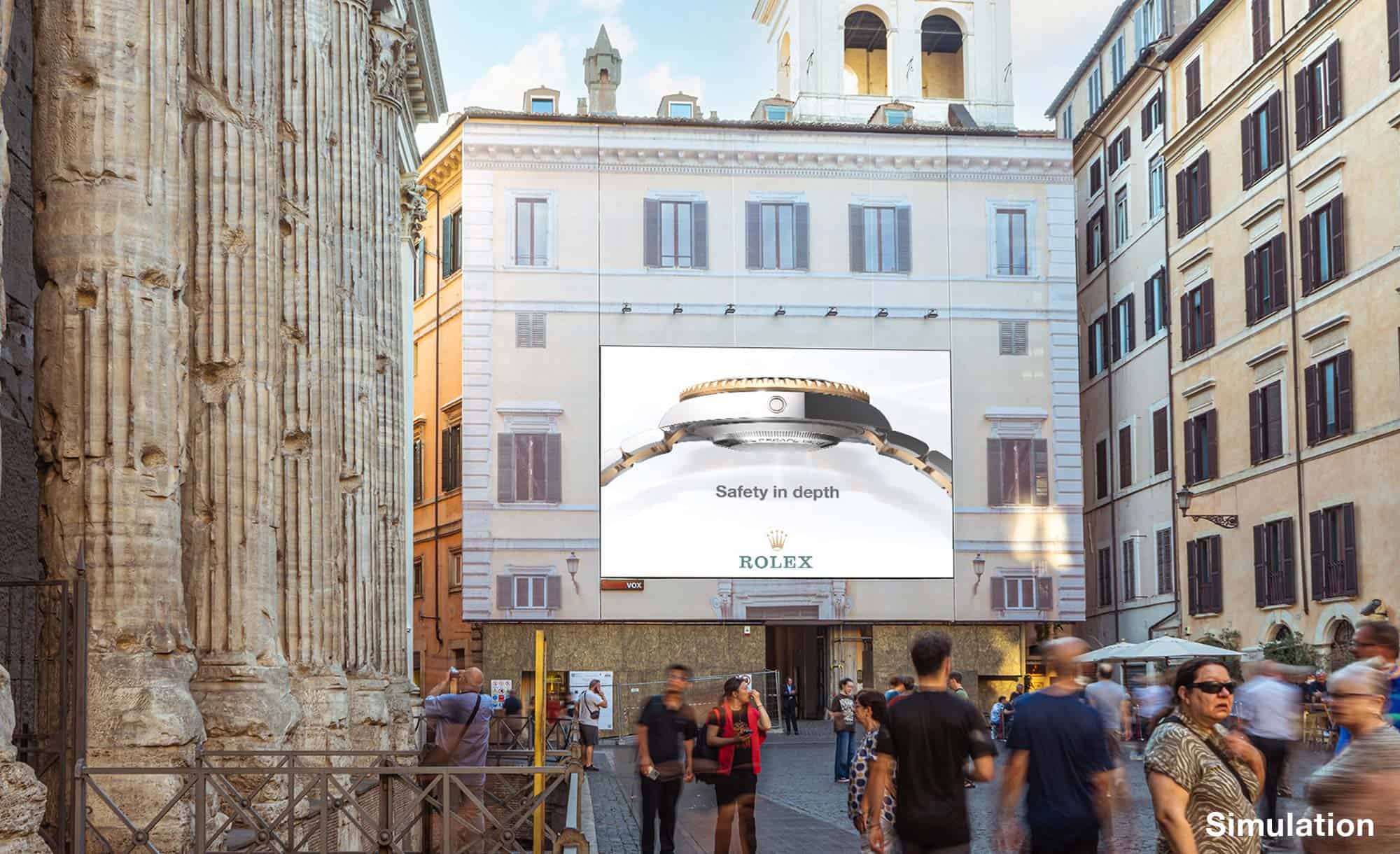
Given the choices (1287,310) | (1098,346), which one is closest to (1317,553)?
(1287,310)

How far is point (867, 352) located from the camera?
40.8 metres

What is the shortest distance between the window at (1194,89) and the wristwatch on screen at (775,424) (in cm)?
888

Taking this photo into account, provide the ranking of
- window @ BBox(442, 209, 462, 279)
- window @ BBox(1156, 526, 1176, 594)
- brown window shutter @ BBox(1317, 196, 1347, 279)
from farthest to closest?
1. window @ BBox(442, 209, 462, 279)
2. window @ BBox(1156, 526, 1176, 594)
3. brown window shutter @ BBox(1317, 196, 1347, 279)

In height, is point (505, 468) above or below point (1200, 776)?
above

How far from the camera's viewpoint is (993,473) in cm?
4116

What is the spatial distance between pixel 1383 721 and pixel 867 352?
113 ft

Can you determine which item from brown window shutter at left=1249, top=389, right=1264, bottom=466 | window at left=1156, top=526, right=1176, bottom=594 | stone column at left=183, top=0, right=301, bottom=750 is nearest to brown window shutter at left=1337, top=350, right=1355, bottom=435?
brown window shutter at left=1249, top=389, right=1264, bottom=466

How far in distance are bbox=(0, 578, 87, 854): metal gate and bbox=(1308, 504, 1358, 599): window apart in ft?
77.4

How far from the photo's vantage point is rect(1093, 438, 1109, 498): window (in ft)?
145

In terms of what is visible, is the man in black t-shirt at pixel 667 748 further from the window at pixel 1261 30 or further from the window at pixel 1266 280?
the window at pixel 1261 30

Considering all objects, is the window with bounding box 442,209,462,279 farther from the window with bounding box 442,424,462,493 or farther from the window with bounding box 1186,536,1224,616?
the window with bounding box 1186,536,1224,616

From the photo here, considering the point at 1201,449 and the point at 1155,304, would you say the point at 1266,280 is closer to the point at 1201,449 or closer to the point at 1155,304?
the point at 1201,449

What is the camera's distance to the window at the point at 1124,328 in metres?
42.3

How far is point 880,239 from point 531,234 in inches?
308
